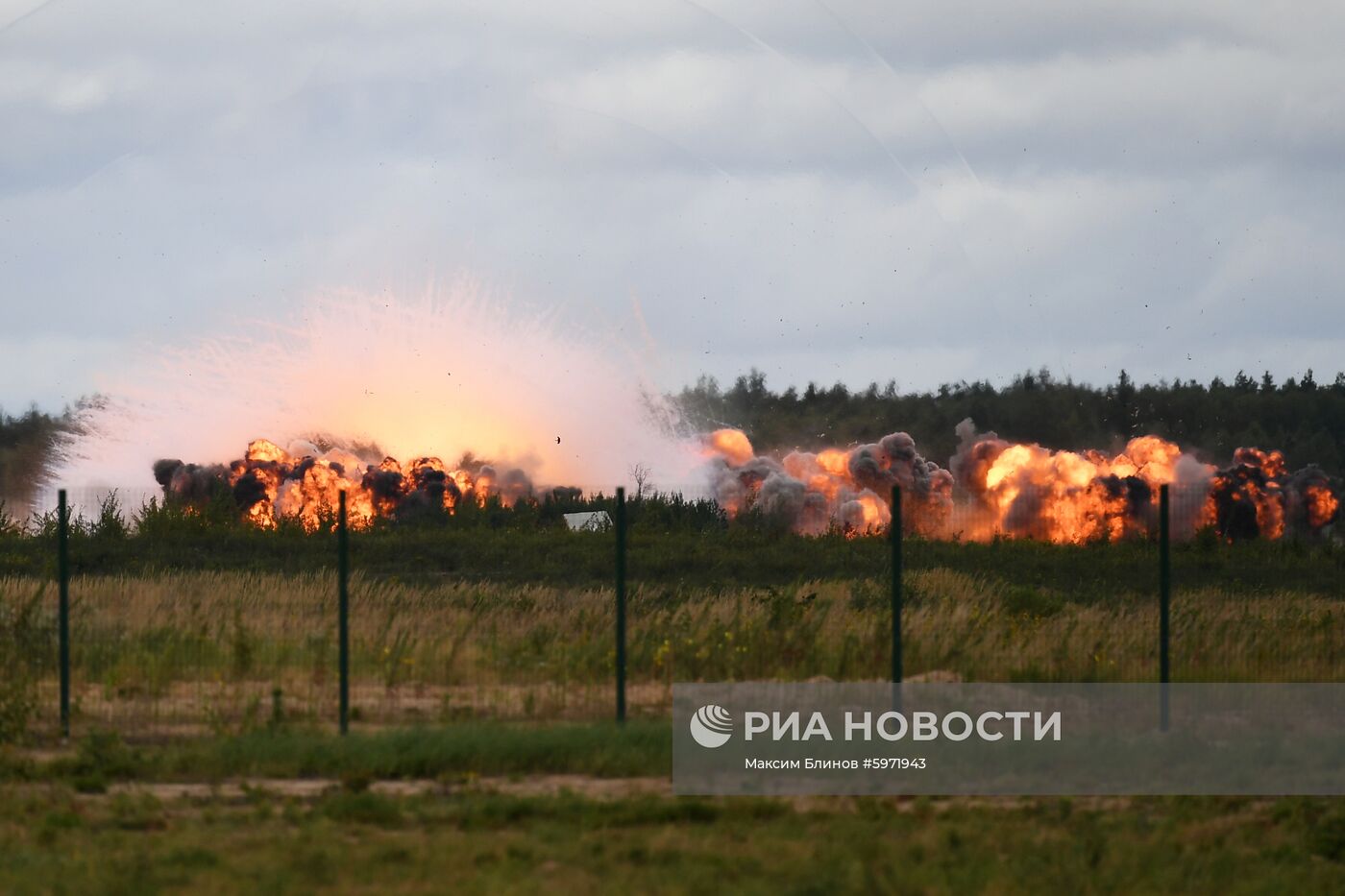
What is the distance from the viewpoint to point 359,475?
69.7 m

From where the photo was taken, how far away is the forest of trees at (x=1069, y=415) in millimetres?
95062

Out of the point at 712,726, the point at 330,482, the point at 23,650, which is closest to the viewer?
the point at 712,726

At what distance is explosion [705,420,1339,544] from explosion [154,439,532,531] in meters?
11.2

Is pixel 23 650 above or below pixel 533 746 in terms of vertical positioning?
above

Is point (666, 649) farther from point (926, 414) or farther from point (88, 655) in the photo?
point (926, 414)

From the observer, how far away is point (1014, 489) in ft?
216

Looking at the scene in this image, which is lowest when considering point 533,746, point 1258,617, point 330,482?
point 533,746

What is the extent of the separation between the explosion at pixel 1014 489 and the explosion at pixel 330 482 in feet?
36.9

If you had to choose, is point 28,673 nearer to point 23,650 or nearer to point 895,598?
point 23,650

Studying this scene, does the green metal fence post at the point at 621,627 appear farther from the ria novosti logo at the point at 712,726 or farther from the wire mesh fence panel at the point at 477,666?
the ria novosti logo at the point at 712,726

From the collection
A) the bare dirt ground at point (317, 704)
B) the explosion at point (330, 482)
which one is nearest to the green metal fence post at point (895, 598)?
the bare dirt ground at point (317, 704)

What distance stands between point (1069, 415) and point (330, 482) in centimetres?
5229

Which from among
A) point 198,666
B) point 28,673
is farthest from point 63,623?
point 198,666

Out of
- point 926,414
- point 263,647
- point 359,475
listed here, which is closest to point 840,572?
point 263,647
